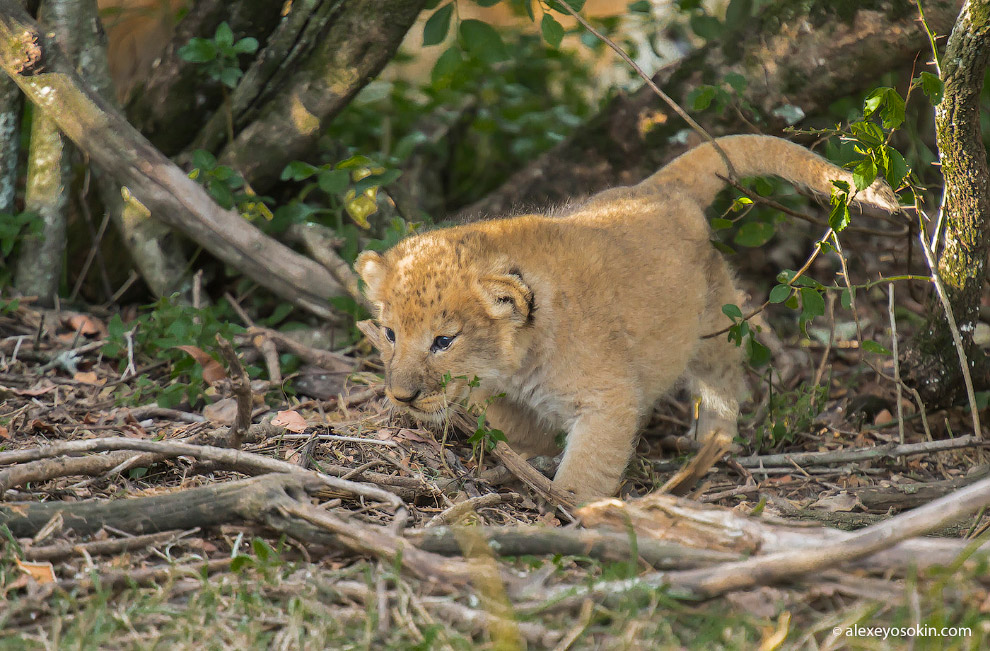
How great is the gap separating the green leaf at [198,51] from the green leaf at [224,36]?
0.06 meters

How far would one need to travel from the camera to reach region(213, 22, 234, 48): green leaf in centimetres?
504

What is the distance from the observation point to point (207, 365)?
4.67 m

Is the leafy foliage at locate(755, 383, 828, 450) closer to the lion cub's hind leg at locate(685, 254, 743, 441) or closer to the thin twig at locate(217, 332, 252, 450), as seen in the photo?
the lion cub's hind leg at locate(685, 254, 743, 441)

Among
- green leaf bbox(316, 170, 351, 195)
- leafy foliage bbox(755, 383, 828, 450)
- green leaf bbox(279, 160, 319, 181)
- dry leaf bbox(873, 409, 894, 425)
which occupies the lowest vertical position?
dry leaf bbox(873, 409, 894, 425)

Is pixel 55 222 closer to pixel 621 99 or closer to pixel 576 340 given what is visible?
pixel 576 340

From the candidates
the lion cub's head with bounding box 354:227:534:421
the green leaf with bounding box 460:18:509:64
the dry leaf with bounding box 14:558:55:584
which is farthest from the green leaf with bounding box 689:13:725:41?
the dry leaf with bounding box 14:558:55:584

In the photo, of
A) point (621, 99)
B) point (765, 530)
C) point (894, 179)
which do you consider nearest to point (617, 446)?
point (765, 530)

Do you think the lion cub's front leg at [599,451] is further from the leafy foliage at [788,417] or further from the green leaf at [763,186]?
the green leaf at [763,186]

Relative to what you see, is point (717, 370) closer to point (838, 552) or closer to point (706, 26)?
point (706, 26)

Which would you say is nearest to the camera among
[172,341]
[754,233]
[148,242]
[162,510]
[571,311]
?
[162,510]

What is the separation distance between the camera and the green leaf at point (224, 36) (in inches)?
199

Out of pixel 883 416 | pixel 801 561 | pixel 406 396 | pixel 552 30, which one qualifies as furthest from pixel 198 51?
pixel 883 416

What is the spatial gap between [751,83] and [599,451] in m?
2.85

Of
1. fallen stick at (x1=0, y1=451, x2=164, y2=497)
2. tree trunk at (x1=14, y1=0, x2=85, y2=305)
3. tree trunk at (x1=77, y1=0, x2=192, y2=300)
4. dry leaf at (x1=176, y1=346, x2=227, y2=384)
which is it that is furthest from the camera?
tree trunk at (x1=77, y1=0, x2=192, y2=300)
